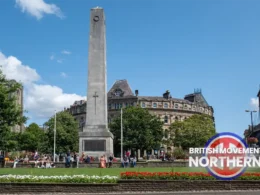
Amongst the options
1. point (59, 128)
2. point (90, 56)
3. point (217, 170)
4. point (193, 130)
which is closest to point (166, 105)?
point (193, 130)

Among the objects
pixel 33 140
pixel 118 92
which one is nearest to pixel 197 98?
pixel 118 92

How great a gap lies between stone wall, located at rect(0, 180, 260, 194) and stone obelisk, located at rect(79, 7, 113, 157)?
15.0 metres

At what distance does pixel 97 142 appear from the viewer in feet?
110

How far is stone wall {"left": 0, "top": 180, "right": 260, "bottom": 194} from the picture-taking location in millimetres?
18078

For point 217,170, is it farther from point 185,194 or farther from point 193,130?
point 193,130

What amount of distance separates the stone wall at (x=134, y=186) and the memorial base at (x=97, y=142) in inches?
589

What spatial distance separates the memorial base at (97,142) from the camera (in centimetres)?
3350

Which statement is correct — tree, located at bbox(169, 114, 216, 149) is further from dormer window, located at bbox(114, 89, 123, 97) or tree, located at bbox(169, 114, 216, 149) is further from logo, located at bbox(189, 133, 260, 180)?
logo, located at bbox(189, 133, 260, 180)

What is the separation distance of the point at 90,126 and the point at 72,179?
15.3 metres

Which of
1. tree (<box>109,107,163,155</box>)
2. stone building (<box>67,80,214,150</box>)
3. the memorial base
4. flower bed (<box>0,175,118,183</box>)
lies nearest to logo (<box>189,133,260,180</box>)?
flower bed (<box>0,175,118,183</box>)

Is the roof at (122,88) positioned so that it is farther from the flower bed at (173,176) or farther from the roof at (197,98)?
the flower bed at (173,176)

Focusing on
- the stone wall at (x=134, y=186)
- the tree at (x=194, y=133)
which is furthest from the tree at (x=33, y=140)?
the tree at (x=194, y=133)

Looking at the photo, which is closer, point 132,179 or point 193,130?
point 132,179

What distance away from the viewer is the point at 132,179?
738 inches
